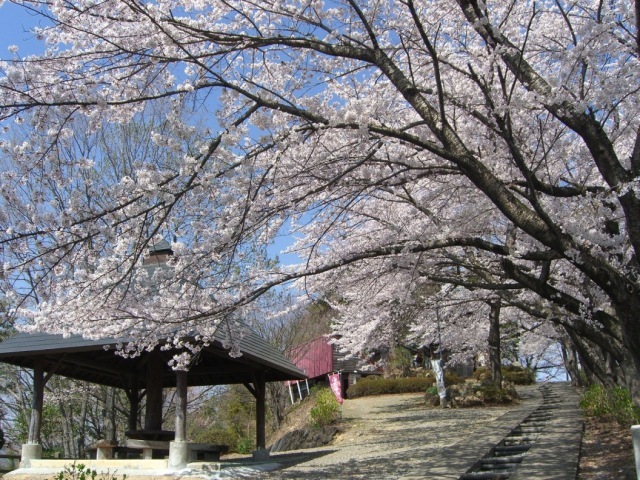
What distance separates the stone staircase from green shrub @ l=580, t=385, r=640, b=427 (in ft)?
3.19

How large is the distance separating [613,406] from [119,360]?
10.4 m

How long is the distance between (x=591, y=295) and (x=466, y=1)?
192 inches

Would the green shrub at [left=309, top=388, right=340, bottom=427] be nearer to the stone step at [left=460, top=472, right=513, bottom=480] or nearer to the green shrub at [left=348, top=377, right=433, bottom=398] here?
the green shrub at [left=348, top=377, right=433, bottom=398]

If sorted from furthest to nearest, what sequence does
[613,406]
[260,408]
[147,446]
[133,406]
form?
1. [133,406]
2. [260,408]
3. [147,446]
4. [613,406]

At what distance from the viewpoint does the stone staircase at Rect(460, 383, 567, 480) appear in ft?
20.7

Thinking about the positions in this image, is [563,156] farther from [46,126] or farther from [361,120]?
[46,126]

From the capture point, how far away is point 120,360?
13.6m

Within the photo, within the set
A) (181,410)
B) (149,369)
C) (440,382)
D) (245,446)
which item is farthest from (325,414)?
(181,410)

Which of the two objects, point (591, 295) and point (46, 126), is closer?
point (46, 126)

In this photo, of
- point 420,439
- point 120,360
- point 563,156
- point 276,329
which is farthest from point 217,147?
point 276,329

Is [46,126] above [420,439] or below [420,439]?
above

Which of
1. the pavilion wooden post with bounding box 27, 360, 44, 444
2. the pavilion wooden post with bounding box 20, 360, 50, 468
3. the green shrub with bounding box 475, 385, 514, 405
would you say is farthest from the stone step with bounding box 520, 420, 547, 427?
the pavilion wooden post with bounding box 27, 360, 44, 444

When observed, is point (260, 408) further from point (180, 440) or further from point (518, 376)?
point (518, 376)

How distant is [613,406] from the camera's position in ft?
33.7
